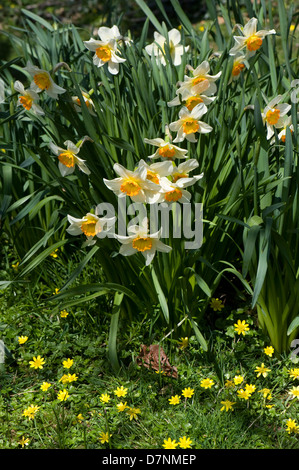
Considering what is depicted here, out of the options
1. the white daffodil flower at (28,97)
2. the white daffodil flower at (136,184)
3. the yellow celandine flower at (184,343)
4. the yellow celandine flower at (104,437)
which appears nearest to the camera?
the white daffodil flower at (136,184)

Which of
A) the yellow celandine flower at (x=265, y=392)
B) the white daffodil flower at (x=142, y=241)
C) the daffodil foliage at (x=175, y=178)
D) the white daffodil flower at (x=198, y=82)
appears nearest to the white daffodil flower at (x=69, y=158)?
the daffodil foliage at (x=175, y=178)

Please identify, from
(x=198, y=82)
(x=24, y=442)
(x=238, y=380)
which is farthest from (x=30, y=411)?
(x=198, y=82)

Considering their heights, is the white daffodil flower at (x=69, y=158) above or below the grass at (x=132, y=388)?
above

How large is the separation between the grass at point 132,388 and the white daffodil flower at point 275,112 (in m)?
0.79

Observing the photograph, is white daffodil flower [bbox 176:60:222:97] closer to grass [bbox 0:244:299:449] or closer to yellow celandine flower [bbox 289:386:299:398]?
grass [bbox 0:244:299:449]

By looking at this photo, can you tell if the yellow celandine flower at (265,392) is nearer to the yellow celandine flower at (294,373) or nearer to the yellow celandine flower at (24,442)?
the yellow celandine flower at (294,373)

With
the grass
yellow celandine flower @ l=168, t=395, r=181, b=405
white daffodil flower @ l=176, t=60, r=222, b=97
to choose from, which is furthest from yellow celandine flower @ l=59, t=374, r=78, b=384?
white daffodil flower @ l=176, t=60, r=222, b=97

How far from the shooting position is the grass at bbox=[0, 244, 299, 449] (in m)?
1.86

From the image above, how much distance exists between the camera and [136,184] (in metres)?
1.73

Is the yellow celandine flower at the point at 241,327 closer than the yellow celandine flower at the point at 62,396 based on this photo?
No

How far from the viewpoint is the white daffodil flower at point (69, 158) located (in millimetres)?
1872

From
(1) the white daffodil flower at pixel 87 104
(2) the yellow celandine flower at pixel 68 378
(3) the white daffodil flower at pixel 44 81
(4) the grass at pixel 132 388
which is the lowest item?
(4) the grass at pixel 132 388
